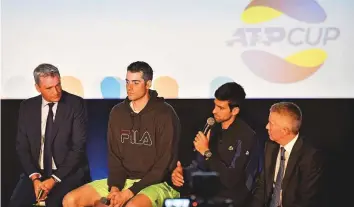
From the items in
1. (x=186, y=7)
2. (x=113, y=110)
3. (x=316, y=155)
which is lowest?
(x=316, y=155)

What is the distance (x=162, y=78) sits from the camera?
12.3ft

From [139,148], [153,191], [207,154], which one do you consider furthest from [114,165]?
[207,154]

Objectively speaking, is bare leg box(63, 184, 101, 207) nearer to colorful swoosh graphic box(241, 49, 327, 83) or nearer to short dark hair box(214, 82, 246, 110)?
short dark hair box(214, 82, 246, 110)

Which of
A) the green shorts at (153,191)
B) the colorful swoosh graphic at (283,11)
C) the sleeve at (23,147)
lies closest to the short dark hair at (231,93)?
the colorful swoosh graphic at (283,11)

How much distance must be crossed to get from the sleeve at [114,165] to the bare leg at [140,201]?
0.17 metres

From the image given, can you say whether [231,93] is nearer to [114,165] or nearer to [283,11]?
[283,11]

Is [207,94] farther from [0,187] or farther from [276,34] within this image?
[0,187]

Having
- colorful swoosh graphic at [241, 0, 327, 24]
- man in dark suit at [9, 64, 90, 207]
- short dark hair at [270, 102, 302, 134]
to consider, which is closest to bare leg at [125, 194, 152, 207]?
man in dark suit at [9, 64, 90, 207]

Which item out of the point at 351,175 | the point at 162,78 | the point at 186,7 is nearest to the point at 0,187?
the point at 162,78

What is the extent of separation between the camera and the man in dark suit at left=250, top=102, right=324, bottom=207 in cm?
344

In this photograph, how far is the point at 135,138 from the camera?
367 centimetres

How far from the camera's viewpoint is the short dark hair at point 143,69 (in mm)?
3717

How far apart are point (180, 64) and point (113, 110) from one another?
0.54 m

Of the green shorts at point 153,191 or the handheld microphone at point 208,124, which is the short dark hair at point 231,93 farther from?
the green shorts at point 153,191
